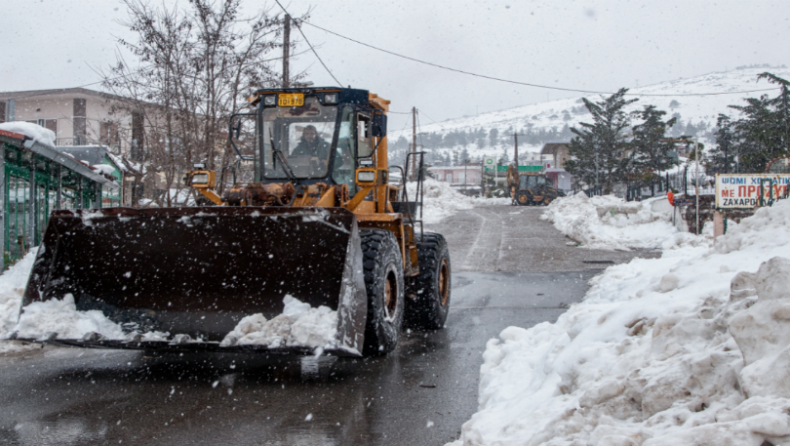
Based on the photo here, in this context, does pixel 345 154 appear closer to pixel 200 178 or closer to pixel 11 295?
pixel 200 178

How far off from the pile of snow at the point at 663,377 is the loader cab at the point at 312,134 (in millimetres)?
2879

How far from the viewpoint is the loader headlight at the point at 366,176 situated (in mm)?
6340

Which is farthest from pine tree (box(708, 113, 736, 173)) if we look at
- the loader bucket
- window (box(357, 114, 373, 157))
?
the loader bucket

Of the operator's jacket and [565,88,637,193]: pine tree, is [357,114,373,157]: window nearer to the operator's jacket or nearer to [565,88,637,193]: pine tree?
the operator's jacket

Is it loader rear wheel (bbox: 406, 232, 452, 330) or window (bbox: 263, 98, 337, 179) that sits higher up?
window (bbox: 263, 98, 337, 179)

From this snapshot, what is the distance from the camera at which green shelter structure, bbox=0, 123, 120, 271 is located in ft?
37.3

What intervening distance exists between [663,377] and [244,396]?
3.18m

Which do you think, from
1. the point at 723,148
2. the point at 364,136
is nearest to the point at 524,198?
the point at 723,148

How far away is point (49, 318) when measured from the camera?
5656mm

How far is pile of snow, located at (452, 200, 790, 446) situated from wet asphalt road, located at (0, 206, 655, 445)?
0.56 m

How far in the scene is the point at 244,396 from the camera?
512 centimetres

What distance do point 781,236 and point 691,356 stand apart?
3734mm

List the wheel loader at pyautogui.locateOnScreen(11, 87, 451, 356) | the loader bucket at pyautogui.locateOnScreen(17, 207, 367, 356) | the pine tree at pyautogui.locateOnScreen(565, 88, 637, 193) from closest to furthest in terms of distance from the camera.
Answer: the wheel loader at pyautogui.locateOnScreen(11, 87, 451, 356)
the loader bucket at pyautogui.locateOnScreen(17, 207, 367, 356)
the pine tree at pyautogui.locateOnScreen(565, 88, 637, 193)

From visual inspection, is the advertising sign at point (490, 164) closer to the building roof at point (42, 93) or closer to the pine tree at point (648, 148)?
the pine tree at point (648, 148)
